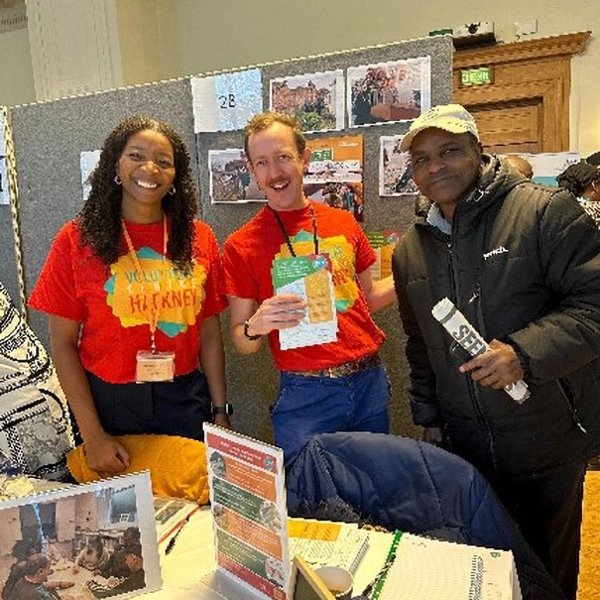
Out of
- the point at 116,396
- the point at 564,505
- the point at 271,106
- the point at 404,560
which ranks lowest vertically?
the point at 564,505

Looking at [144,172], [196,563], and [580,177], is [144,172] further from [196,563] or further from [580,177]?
[580,177]

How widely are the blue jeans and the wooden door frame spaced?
11.0ft

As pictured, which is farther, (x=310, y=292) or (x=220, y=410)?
(x=220, y=410)

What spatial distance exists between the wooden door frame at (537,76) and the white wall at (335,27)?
2.5 inches

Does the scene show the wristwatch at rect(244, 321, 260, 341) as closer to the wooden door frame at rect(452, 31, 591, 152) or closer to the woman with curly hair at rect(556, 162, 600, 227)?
the woman with curly hair at rect(556, 162, 600, 227)

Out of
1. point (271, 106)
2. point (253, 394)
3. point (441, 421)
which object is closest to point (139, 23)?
point (271, 106)

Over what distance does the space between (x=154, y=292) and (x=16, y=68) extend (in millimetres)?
4388

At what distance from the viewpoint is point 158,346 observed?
4.80 ft

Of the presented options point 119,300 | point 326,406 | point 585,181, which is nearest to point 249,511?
point 326,406

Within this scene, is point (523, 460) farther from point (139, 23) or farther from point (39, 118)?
point (139, 23)

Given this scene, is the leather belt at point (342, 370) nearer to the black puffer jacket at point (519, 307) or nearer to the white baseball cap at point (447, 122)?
the black puffer jacket at point (519, 307)

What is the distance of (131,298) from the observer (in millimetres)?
1438

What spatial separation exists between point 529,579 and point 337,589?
415 mm

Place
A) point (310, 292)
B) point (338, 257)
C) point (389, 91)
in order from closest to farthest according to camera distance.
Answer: point (310, 292), point (338, 257), point (389, 91)
